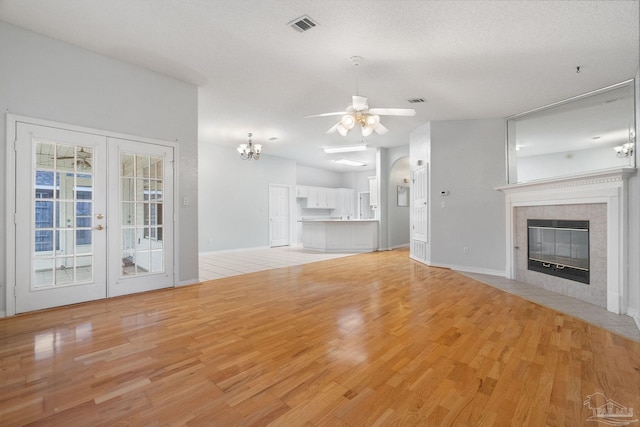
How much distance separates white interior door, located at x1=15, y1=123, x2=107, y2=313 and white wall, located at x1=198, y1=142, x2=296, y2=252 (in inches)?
172

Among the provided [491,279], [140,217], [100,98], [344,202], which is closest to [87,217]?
[140,217]

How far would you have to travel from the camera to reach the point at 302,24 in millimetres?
2908

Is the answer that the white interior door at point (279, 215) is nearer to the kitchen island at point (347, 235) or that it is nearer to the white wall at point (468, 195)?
the kitchen island at point (347, 235)

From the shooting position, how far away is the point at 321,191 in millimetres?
11688

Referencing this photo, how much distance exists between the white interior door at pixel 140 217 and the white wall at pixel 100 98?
184 mm

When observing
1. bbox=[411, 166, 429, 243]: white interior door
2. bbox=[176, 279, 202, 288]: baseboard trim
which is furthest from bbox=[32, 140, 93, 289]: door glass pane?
bbox=[411, 166, 429, 243]: white interior door

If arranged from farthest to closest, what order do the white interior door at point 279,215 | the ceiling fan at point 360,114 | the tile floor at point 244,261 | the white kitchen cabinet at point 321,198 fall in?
the white kitchen cabinet at point 321,198
the white interior door at point 279,215
the tile floor at point 244,261
the ceiling fan at point 360,114

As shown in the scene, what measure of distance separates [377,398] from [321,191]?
1017 centimetres

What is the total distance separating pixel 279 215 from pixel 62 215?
6.81 meters

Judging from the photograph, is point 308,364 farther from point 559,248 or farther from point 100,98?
point 559,248

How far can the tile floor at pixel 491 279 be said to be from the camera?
300 cm

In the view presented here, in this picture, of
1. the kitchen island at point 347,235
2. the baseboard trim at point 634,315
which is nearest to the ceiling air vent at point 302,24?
the baseboard trim at point 634,315

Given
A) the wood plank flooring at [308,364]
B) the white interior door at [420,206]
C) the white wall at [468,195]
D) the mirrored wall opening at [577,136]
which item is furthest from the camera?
the white interior door at [420,206]

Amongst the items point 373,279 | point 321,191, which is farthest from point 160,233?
point 321,191
